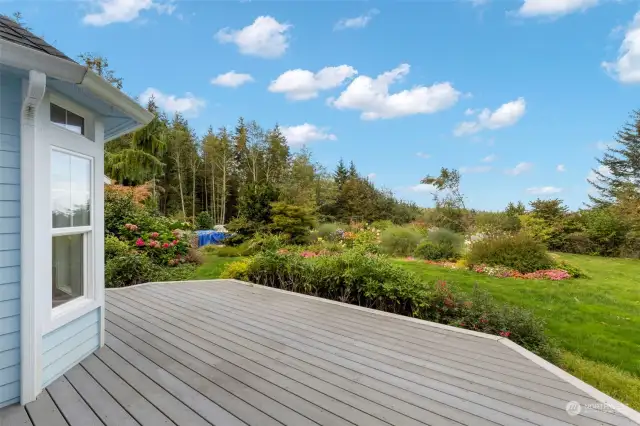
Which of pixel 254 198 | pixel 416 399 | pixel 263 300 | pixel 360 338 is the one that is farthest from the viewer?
pixel 254 198

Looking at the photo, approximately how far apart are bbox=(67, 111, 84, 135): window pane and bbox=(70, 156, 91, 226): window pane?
205mm

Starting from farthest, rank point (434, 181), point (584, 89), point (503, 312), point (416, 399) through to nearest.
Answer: point (434, 181) < point (584, 89) < point (503, 312) < point (416, 399)

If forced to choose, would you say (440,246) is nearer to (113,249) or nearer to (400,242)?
(400,242)

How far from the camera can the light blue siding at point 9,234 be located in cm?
191

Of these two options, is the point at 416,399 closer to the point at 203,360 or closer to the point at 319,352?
the point at 319,352

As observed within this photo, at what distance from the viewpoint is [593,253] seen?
1215cm

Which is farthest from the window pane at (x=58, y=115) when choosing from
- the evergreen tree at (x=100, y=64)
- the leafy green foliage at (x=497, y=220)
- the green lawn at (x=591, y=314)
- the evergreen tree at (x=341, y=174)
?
the evergreen tree at (x=341, y=174)

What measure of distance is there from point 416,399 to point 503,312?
2169 mm

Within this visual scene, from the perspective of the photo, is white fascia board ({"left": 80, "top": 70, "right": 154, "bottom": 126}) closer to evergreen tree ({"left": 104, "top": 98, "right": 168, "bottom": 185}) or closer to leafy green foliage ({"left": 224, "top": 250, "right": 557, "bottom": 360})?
leafy green foliage ({"left": 224, "top": 250, "right": 557, "bottom": 360})

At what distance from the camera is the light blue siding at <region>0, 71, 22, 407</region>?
75.2 inches

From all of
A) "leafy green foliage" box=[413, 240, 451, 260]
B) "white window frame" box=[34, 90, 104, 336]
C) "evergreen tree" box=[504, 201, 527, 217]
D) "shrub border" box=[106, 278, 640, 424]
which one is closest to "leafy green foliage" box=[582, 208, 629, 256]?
"evergreen tree" box=[504, 201, 527, 217]

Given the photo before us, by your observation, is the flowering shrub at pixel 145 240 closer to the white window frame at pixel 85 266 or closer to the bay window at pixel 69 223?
the white window frame at pixel 85 266

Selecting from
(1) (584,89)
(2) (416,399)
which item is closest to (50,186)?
(2) (416,399)

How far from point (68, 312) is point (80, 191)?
2.84ft
